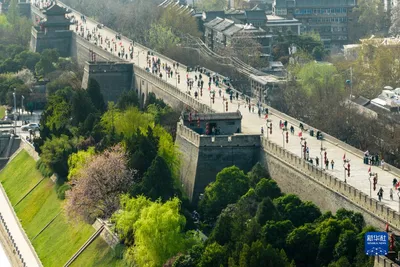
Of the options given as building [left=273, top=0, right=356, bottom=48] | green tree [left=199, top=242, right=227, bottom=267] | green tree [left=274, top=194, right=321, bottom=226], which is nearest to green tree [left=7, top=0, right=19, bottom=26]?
building [left=273, top=0, right=356, bottom=48]

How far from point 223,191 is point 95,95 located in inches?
1201

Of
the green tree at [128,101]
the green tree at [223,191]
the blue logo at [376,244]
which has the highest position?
the blue logo at [376,244]

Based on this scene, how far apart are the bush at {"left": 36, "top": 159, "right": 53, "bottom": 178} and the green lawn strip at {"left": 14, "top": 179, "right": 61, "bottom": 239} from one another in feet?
1.50

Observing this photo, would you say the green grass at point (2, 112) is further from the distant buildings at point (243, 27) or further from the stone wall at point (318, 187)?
the stone wall at point (318, 187)

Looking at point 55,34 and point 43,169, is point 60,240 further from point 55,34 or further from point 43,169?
point 55,34

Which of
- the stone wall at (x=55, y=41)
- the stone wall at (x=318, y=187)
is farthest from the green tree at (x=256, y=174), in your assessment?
the stone wall at (x=55, y=41)

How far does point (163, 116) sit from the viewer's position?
3991 inches

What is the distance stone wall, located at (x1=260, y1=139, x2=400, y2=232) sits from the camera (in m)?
71.1

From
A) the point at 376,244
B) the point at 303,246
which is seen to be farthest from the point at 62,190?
the point at 376,244

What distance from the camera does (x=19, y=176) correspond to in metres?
107

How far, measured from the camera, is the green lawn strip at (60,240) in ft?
284

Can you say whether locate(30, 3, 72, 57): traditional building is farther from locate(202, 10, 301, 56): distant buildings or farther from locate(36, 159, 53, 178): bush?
locate(36, 159, 53, 178): bush

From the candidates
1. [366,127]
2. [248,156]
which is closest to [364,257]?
[248,156]

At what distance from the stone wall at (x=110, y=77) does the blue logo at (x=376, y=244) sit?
200 feet
